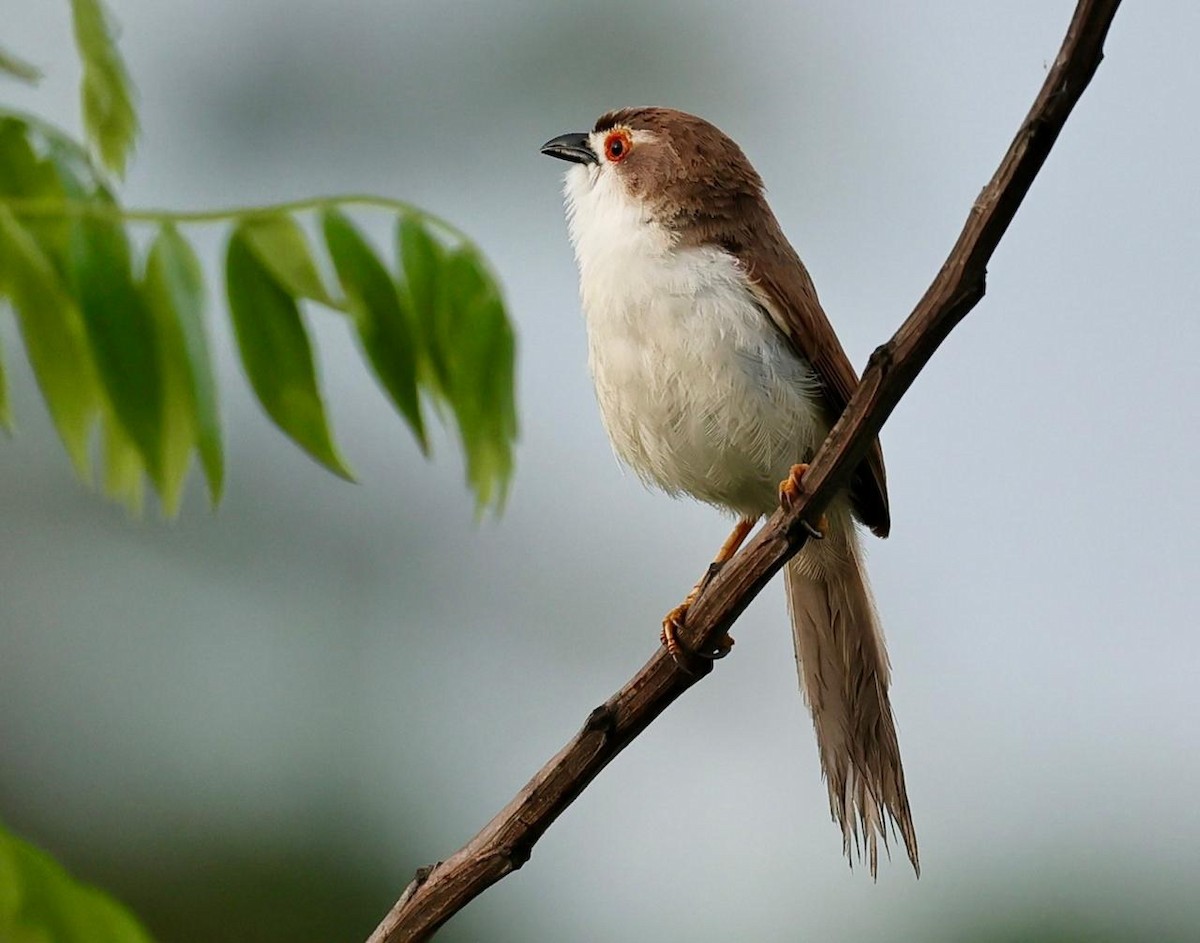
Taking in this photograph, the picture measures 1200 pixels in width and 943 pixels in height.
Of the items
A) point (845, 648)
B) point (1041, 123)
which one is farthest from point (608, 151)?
point (1041, 123)

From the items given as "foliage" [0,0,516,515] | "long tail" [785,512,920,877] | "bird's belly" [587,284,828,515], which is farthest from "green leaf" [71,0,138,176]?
"long tail" [785,512,920,877]

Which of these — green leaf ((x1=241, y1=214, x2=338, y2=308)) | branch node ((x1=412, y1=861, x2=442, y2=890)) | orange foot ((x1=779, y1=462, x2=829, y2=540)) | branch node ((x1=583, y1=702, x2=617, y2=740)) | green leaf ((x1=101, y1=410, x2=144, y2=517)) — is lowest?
branch node ((x1=412, y1=861, x2=442, y2=890))

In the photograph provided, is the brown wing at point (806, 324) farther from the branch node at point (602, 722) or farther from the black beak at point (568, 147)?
the branch node at point (602, 722)

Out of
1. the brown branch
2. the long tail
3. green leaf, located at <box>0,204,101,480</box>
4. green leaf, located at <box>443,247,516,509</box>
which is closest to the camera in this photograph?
green leaf, located at <box>0,204,101,480</box>

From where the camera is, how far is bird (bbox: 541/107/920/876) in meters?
4.67

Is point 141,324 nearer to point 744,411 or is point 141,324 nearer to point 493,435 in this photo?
point 493,435

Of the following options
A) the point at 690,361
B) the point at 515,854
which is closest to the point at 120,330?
the point at 515,854

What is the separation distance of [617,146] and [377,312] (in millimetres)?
3239

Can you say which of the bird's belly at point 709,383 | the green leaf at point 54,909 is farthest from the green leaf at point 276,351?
the bird's belly at point 709,383

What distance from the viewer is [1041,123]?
252 cm

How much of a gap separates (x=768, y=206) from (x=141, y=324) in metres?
3.49

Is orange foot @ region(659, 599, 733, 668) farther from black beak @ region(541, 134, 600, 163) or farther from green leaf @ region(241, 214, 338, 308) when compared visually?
black beak @ region(541, 134, 600, 163)

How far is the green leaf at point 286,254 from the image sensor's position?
2.24m

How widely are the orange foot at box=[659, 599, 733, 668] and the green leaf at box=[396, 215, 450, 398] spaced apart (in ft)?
3.61
